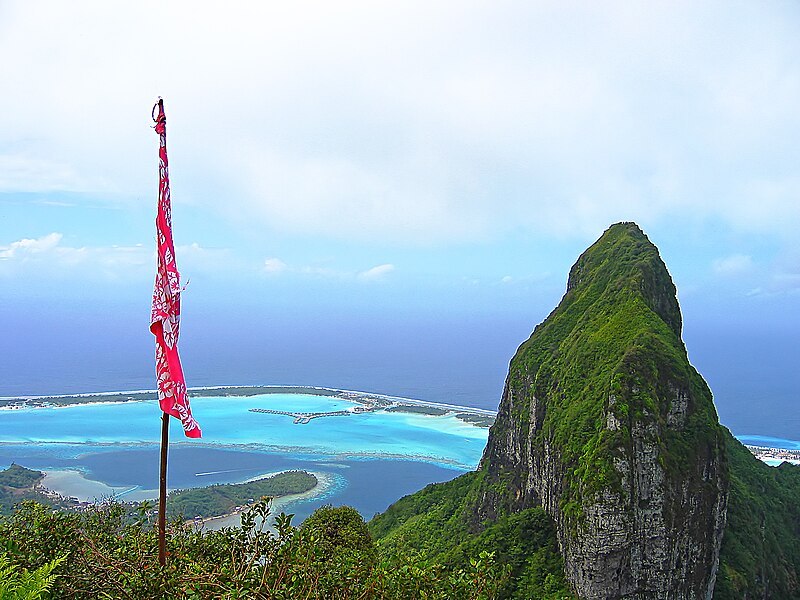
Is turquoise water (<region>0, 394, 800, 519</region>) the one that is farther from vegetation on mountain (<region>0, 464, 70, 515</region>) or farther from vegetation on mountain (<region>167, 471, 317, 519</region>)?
vegetation on mountain (<region>0, 464, 70, 515</region>)

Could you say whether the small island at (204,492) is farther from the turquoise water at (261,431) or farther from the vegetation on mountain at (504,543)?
the vegetation on mountain at (504,543)

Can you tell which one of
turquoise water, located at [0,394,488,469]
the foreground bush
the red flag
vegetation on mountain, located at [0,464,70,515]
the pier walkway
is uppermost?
the red flag

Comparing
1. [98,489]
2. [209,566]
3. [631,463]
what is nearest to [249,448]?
[98,489]

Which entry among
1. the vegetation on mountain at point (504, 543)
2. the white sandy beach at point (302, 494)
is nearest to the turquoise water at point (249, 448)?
the white sandy beach at point (302, 494)

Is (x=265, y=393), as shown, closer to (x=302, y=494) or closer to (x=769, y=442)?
(x=302, y=494)

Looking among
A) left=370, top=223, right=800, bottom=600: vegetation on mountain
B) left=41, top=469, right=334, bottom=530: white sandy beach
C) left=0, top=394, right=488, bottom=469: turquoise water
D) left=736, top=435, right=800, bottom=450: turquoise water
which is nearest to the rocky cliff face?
left=370, top=223, right=800, bottom=600: vegetation on mountain

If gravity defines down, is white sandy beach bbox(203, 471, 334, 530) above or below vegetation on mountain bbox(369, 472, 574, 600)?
below

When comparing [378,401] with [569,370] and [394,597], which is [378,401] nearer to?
[569,370]
